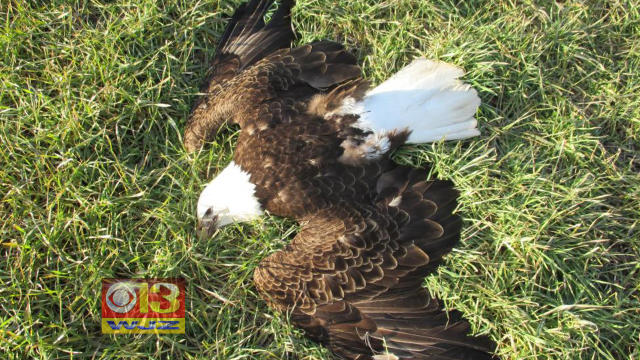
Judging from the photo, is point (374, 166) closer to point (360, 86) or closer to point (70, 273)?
point (360, 86)

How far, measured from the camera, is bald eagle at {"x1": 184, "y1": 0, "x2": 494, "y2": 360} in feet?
9.21

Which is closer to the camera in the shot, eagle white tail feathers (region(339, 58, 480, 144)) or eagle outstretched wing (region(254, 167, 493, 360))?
eagle outstretched wing (region(254, 167, 493, 360))

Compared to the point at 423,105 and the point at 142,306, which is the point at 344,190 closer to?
the point at 423,105

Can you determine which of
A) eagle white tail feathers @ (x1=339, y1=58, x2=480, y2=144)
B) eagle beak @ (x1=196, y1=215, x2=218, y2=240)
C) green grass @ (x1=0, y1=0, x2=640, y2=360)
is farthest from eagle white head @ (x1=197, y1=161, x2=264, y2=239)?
eagle white tail feathers @ (x1=339, y1=58, x2=480, y2=144)

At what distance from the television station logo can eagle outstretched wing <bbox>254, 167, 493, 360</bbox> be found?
655mm

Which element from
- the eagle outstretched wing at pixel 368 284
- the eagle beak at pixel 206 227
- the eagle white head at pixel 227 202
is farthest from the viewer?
the eagle beak at pixel 206 227

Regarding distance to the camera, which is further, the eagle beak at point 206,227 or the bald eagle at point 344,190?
the eagle beak at point 206,227

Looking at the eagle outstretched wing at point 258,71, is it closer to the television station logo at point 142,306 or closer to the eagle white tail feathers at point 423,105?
the eagle white tail feathers at point 423,105

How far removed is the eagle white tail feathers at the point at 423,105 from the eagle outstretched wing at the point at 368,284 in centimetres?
57

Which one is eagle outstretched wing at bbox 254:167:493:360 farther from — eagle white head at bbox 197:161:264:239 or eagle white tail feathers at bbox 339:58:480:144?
eagle white tail feathers at bbox 339:58:480:144

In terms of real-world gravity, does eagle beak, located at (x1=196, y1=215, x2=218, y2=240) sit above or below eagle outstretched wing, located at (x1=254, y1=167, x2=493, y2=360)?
above

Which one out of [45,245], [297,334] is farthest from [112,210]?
[297,334]

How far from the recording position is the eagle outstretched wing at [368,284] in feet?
9.16

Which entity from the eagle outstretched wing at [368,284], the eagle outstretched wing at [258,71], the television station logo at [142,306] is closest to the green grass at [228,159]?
the television station logo at [142,306]
